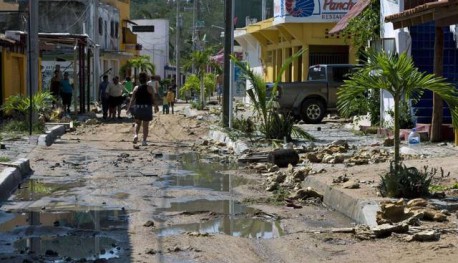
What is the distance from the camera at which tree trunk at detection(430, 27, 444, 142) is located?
18500mm

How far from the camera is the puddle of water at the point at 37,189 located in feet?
40.0

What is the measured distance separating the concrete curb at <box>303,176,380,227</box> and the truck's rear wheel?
1505 cm

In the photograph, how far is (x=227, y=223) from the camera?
10.1 meters

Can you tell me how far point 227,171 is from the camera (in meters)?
16.0

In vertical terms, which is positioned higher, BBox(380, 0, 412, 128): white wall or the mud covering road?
BBox(380, 0, 412, 128): white wall

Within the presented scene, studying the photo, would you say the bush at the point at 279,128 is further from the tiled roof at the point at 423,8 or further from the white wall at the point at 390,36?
the tiled roof at the point at 423,8

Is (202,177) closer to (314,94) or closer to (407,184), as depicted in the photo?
(407,184)

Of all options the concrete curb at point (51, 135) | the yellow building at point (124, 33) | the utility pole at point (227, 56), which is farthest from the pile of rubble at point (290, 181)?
the yellow building at point (124, 33)

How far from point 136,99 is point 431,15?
701cm

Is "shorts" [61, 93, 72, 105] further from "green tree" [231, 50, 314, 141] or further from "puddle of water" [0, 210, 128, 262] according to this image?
"puddle of water" [0, 210, 128, 262]

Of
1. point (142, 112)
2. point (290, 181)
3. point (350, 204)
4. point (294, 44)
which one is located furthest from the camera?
point (294, 44)

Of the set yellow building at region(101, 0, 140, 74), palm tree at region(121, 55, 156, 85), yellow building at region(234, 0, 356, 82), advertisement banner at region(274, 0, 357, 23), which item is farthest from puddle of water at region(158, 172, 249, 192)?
yellow building at region(101, 0, 140, 74)

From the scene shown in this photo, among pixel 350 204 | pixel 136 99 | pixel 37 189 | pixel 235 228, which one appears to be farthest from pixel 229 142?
pixel 235 228

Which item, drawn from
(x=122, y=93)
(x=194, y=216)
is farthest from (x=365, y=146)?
(x=122, y=93)
